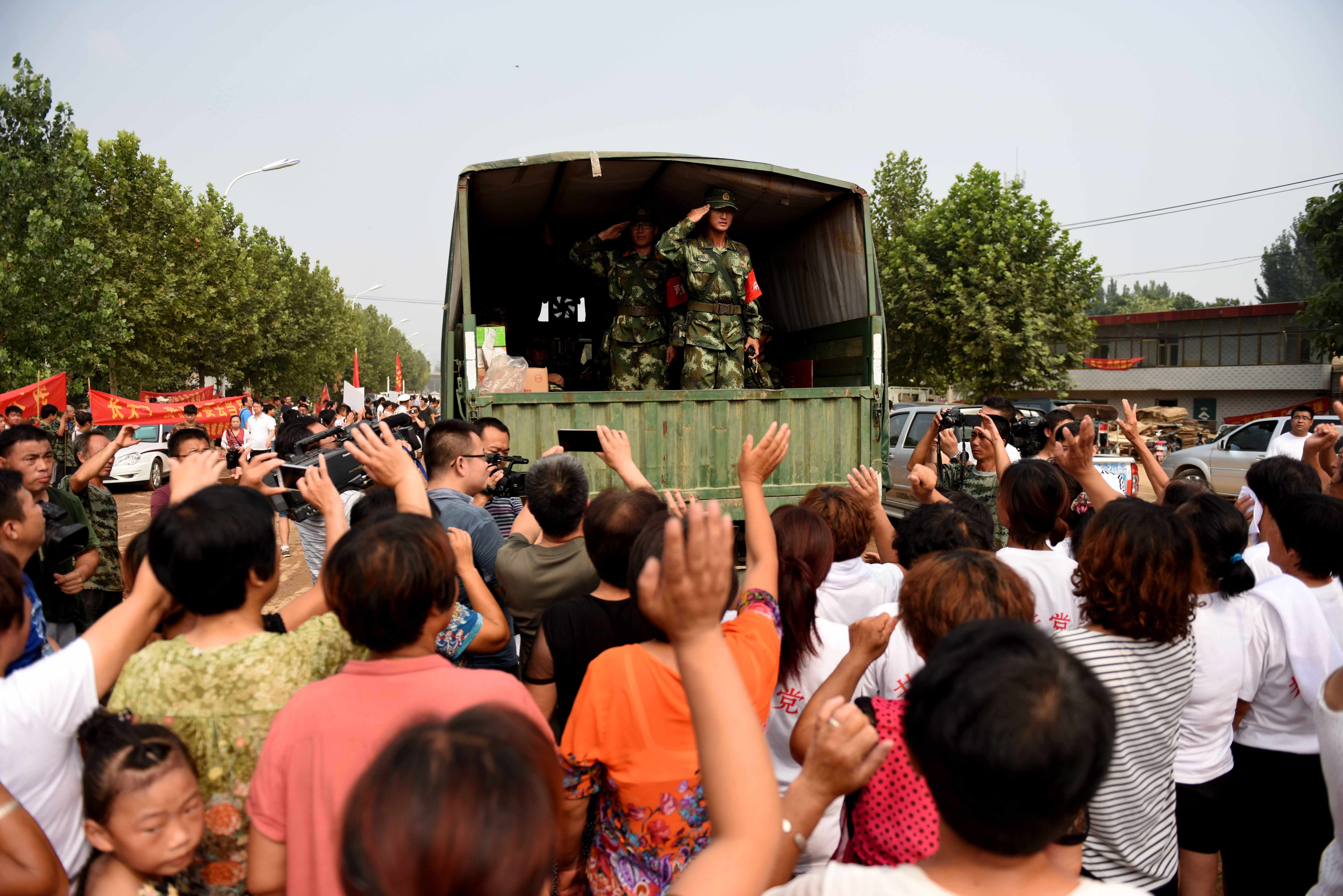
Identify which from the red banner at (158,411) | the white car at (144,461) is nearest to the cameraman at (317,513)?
the red banner at (158,411)

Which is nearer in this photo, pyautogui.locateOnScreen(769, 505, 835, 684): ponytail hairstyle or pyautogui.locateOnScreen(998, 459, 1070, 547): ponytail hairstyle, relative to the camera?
pyautogui.locateOnScreen(769, 505, 835, 684): ponytail hairstyle

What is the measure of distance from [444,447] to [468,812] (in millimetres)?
2669

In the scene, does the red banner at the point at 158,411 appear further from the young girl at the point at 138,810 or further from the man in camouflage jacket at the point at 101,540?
the young girl at the point at 138,810

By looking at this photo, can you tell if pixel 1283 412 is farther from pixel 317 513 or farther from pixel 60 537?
pixel 60 537

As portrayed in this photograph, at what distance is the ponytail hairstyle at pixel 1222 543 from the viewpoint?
241 centimetres

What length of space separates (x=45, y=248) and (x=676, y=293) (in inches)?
614

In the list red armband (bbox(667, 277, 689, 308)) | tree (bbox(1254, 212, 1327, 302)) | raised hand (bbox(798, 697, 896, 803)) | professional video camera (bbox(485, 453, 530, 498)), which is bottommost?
raised hand (bbox(798, 697, 896, 803))

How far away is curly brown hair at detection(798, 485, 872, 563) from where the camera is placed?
9.25 feet

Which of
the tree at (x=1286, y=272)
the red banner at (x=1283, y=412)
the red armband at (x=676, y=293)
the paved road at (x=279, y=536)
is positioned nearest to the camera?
the red armband at (x=676, y=293)

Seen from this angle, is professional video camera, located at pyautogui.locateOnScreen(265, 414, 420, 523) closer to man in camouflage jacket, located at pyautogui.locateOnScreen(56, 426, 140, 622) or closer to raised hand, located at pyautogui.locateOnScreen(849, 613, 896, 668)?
raised hand, located at pyautogui.locateOnScreen(849, 613, 896, 668)

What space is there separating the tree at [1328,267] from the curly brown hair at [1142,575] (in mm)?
23739

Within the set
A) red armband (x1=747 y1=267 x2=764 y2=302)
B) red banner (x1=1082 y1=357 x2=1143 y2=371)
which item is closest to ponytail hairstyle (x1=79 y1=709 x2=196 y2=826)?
red armband (x1=747 y1=267 x2=764 y2=302)

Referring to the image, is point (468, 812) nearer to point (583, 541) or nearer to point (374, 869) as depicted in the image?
point (374, 869)

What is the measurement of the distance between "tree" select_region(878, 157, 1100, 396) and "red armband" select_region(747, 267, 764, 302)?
14.7 metres
